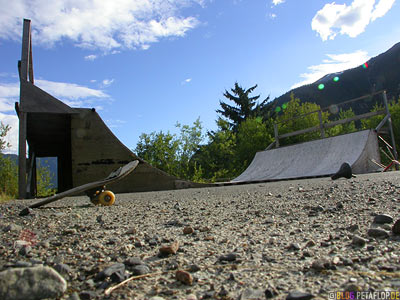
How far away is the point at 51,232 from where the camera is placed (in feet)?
5.60

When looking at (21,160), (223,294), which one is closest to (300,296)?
(223,294)

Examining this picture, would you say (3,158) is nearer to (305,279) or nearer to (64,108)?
(64,108)

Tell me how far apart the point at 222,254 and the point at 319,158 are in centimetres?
909

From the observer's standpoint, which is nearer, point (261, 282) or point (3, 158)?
point (261, 282)

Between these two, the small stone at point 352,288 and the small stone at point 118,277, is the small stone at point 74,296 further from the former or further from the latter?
the small stone at point 352,288

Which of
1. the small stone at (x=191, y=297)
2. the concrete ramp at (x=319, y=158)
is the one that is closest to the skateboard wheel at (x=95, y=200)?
the small stone at (x=191, y=297)

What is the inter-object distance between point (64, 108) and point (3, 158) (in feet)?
14.6

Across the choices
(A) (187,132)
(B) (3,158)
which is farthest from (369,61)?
(B) (3,158)

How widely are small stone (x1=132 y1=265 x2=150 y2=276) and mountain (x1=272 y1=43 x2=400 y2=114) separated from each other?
5808 cm

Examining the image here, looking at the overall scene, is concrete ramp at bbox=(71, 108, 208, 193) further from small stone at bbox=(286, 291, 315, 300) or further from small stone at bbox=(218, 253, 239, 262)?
small stone at bbox=(286, 291, 315, 300)

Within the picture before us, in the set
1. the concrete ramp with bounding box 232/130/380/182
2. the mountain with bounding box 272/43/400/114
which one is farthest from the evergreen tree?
the mountain with bounding box 272/43/400/114

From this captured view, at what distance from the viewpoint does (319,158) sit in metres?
9.42

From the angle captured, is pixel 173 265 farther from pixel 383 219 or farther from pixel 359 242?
pixel 383 219

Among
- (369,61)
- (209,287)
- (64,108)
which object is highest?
(369,61)
